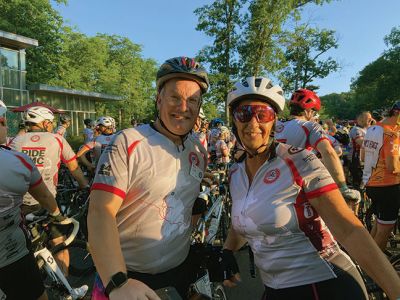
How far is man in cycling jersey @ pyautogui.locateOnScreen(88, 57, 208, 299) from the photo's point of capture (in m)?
1.57

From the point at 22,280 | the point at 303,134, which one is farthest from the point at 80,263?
the point at 303,134

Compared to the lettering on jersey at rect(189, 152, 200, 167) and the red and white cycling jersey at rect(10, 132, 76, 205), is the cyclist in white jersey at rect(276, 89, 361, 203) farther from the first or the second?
the red and white cycling jersey at rect(10, 132, 76, 205)

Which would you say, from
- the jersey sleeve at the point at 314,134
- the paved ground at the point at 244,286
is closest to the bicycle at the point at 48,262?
the paved ground at the point at 244,286

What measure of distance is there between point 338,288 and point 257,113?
1103 millimetres

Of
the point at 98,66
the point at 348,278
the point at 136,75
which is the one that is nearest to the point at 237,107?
the point at 348,278

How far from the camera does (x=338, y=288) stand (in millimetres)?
1841

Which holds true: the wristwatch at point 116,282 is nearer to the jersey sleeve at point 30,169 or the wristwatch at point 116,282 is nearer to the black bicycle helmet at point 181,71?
the black bicycle helmet at point 181,71

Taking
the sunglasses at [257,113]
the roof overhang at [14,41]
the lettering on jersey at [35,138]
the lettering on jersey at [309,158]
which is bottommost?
the lettering on jersey at [35,138]

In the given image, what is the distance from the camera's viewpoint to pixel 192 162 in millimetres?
2084

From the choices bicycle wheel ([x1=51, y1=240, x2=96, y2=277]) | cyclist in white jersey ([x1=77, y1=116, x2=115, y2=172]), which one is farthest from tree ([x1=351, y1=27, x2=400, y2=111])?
Answer: bicycle wheel ([x1=51, y1=240, x2=96, y2=277])

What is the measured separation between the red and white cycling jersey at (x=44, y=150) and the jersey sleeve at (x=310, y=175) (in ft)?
13.0

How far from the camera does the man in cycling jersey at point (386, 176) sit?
488cm

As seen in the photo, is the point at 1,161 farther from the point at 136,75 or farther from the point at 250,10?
the point at 136,75

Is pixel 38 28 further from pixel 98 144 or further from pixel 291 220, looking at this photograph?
pixel 291 220
